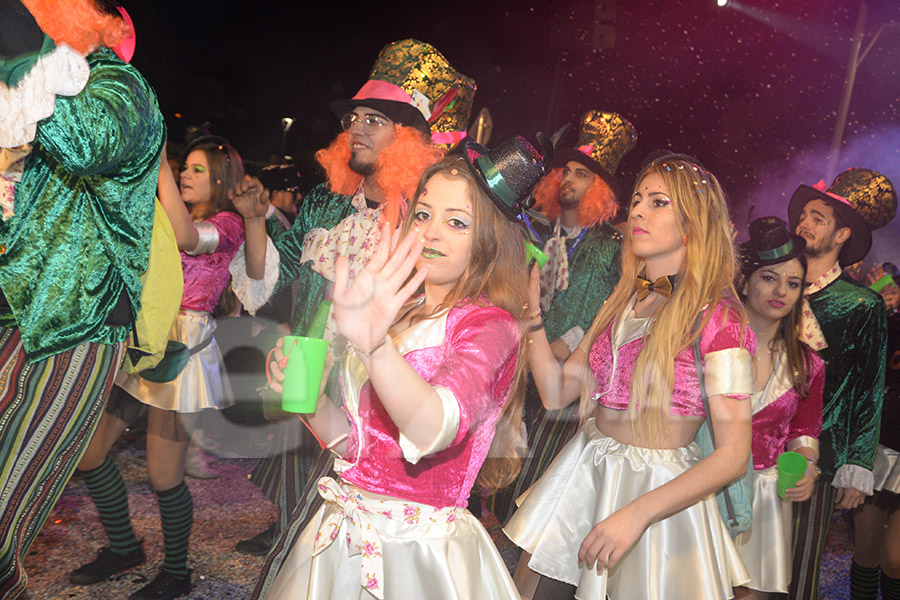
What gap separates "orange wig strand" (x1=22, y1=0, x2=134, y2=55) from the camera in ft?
5.02

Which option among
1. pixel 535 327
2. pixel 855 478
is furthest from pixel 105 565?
pixel 855 478

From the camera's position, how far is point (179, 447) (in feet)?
9.84

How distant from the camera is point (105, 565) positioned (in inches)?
120

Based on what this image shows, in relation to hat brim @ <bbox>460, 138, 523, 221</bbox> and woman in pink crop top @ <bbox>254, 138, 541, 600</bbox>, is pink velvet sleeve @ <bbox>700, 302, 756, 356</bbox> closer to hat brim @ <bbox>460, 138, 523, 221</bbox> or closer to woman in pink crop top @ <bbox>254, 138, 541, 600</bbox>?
woman in pink crop top @ <bbox>254, 138, 541, 600</bbox>

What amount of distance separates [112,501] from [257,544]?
838 mm

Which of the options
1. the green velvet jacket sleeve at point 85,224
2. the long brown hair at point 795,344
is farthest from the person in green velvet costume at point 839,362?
the green velvet jacket sleeve at point 85,224

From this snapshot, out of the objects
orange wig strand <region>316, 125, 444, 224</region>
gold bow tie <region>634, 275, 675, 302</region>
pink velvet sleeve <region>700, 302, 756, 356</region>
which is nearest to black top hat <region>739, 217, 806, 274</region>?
gold bow tie <region>634, 275, 675, 302</region>

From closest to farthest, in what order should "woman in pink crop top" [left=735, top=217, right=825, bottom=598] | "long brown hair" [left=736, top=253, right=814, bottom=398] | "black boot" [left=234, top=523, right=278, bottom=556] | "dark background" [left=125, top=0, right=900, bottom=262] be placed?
"woman in pink crop top" [left=735, top=217, right=825, bottom=598]
"long brown hair" [left=736, top=253, right=814, bottom=398]
"black boot" [left=234, top=523, right=278, bottom=556]
"dark background" [left=125, top=0, right=900, bottom=262]

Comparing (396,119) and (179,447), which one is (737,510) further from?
(179,447)

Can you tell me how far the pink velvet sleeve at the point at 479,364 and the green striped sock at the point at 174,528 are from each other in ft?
6.44

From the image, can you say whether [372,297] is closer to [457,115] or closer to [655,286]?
[655,286]

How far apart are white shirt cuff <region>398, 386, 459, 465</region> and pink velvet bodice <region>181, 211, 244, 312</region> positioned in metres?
2.47

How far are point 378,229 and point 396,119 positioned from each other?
0.45m

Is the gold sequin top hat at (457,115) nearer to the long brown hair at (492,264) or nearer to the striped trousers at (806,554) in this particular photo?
the long brown hair at (492,264)
